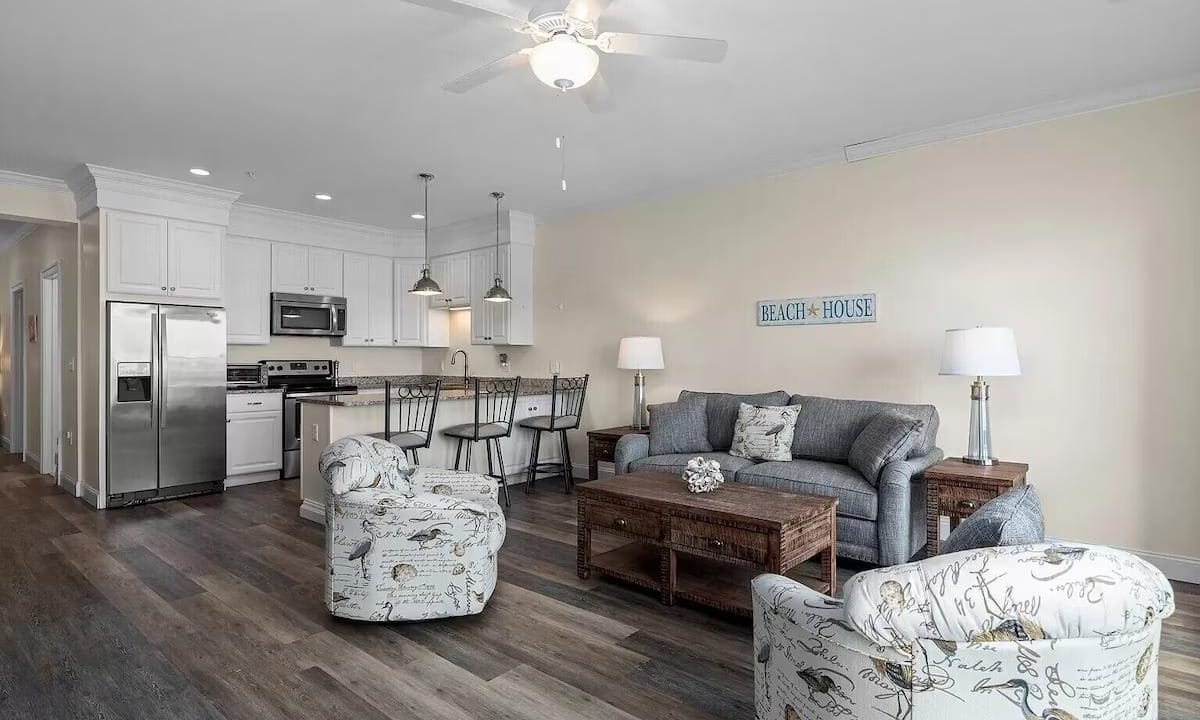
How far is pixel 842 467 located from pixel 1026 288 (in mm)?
1492

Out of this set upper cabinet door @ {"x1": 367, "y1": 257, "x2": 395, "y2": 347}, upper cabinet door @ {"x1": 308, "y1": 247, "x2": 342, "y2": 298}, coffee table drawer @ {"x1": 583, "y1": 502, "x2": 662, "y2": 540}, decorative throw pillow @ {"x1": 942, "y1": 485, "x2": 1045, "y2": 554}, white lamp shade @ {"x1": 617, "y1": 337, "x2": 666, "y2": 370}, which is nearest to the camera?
decorative throw pillow @ {"x1": 942, "y1": 485, "x2": 1045, "y2": 554}

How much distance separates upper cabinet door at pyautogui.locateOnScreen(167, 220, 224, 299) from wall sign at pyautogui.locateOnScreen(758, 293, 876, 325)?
4.55 m

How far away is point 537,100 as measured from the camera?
141 inches

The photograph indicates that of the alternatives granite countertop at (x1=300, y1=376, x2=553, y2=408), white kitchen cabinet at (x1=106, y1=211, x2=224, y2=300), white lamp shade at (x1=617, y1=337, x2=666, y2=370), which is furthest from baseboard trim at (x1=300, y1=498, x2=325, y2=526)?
white lamp shade at (x1=617, y1=337, x2=666, y2=370)

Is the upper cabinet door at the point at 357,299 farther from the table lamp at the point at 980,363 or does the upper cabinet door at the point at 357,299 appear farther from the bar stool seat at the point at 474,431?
the table lamp at the point at 980,363

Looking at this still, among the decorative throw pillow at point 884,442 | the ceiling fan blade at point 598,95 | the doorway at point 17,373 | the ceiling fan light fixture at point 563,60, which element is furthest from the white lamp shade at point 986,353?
the doorway at point 17,373

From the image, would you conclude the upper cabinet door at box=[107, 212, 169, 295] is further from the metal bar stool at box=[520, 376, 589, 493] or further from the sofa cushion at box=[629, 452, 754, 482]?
the sofa cushion at box=[629, 452, 754, 482]

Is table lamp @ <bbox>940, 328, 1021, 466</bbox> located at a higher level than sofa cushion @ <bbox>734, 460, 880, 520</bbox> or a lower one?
higher

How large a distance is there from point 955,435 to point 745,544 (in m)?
2.07

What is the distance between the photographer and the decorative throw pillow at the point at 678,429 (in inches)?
180

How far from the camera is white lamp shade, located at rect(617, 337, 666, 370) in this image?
5211 mm

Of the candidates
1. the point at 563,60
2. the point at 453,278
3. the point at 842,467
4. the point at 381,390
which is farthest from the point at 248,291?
the point at 842,467

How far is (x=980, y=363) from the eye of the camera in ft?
11.4

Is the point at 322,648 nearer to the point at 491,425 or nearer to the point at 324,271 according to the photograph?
the point at 491,425
